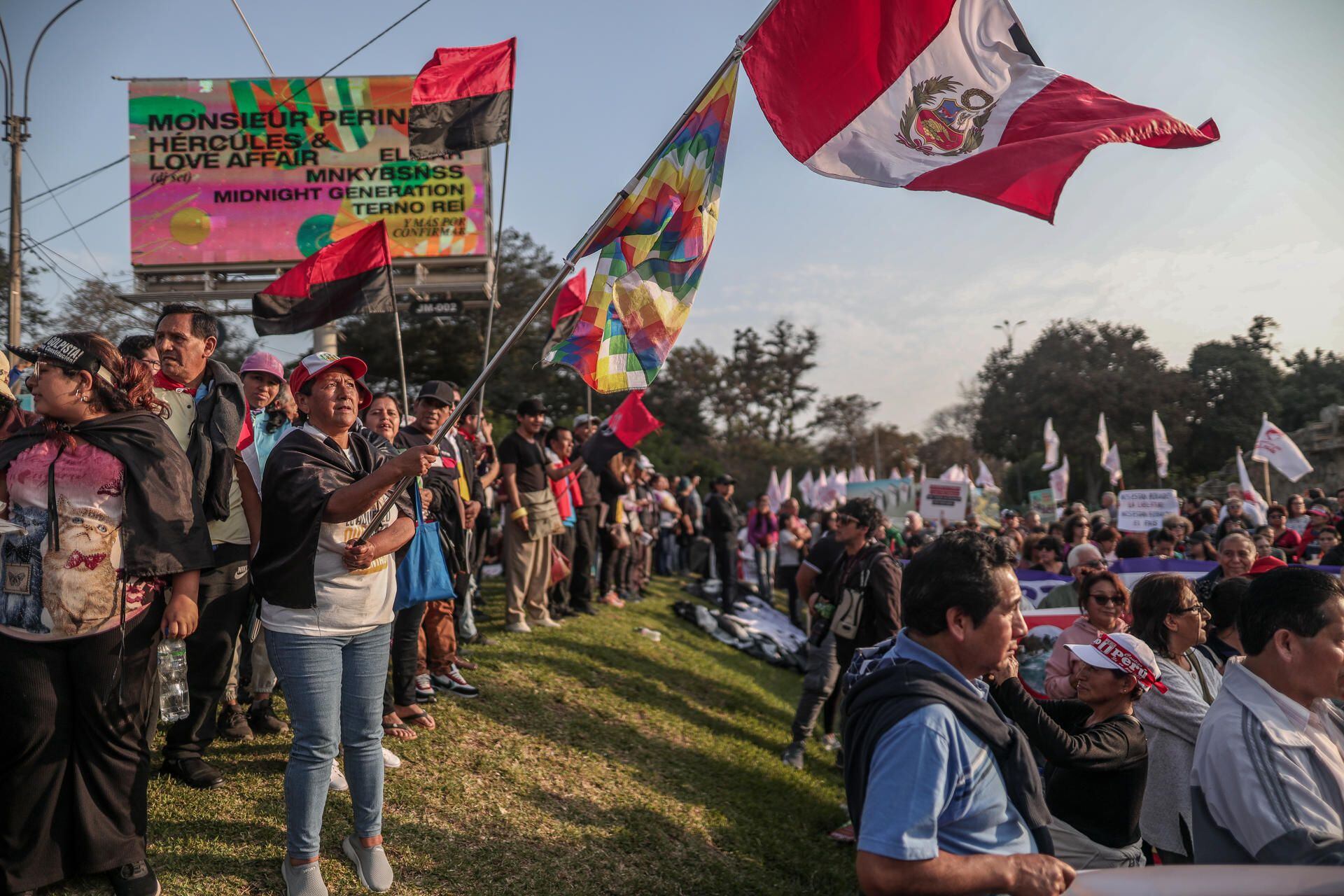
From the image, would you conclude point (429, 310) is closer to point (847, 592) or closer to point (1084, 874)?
point (847, 592)

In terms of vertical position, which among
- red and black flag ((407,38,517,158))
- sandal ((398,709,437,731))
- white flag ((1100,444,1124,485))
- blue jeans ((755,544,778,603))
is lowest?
blue jeans ((755,544,778,603))

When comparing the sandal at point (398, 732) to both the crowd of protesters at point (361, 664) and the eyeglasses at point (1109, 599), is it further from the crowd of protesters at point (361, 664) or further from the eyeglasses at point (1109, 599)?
the eyeglasses at point (1109, 599)

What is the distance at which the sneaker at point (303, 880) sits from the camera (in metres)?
3.67

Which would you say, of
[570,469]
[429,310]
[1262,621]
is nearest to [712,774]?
[570,469]

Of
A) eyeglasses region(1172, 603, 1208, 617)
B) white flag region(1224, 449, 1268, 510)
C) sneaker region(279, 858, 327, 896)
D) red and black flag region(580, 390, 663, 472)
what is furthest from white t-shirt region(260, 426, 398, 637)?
white flag region(1224, 449, 1268, 510)

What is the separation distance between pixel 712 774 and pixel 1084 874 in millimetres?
4733

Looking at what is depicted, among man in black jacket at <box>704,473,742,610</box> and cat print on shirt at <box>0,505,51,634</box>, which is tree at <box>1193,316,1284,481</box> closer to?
man in black jacket at <box>704,473,742,610</box>

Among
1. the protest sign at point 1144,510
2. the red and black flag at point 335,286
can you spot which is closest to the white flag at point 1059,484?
the protest sign at point 1144,510

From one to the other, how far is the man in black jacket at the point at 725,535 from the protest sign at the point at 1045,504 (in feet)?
47.0

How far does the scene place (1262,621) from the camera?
2.82 metres

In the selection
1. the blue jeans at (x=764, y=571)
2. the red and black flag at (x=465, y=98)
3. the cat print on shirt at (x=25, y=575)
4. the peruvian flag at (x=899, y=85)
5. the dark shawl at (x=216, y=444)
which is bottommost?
the blue jeans at (x=764, y=571)

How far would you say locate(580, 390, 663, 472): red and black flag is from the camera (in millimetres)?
9219

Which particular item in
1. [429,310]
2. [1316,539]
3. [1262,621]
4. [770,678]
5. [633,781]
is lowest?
[770,678]

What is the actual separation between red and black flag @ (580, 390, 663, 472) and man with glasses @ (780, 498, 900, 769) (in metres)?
A: 2.38
